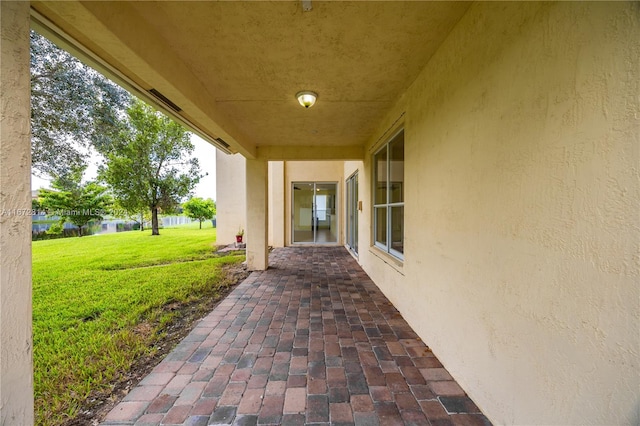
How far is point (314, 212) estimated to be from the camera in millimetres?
8500

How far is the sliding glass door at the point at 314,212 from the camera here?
844cm

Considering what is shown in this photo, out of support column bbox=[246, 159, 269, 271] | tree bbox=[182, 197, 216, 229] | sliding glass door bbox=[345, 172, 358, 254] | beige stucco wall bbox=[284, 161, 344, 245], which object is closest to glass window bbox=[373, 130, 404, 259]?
A: sliding glass door bbox=[345, 172, 358, 254]

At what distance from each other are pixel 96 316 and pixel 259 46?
3623 millimetres

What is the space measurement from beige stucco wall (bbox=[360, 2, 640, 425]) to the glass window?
53.2 inches

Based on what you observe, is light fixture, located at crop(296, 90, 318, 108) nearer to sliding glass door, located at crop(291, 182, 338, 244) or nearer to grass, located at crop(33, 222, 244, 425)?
grass, located at crop(33, 222, 244, 425)

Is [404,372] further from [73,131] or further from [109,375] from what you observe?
[73,131]

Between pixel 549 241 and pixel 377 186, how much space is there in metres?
3.42

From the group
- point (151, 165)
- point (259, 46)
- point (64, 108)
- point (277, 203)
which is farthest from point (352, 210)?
point (151, 165)

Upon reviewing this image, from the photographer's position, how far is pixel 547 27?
1.11 meters

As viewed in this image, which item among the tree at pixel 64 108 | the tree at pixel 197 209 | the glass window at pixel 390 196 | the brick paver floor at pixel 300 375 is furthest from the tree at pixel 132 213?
the glass window at pixel 390 196

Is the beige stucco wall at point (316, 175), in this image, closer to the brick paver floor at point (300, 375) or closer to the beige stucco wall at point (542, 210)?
the brick paver floor at point (300, 375)

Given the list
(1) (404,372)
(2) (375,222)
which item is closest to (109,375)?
(1) (404,372)

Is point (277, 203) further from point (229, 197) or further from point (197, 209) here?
point (197, 209)

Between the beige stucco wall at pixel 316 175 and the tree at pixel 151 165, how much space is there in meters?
7.66
